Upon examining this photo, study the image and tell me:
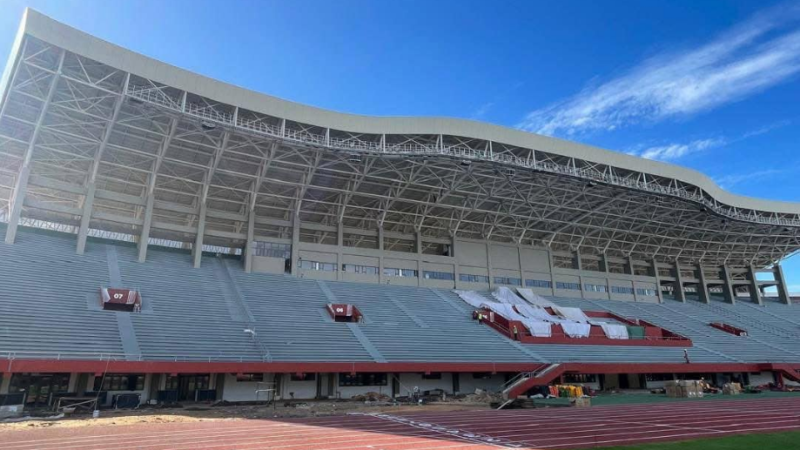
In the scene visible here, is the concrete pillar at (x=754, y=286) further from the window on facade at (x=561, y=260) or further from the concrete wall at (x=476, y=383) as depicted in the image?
the concrete wall at (x=476, y=383)

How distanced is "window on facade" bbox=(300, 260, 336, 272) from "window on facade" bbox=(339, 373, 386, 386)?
1304 centimetres

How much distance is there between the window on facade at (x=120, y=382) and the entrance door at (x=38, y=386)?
4.68ft

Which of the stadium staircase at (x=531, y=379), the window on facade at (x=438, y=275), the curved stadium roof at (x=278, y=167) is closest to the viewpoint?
the stadium staircase at (x=531, y=379)

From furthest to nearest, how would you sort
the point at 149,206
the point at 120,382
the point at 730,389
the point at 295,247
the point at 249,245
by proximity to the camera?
the point at 295,247 < the point at 249,245 < the point at 149,206 < the point at 730,389 < the point at 120,382

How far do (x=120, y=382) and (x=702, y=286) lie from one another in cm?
6848

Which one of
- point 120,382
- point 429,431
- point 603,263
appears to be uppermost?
point 603,263

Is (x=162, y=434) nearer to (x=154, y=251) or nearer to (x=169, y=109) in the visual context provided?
(x=169, y=109)

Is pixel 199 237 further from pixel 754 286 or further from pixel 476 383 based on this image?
pixel 754 286

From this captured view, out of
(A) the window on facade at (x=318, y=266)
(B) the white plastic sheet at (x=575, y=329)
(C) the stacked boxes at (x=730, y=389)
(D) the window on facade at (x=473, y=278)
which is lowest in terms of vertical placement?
(C) the stacked boxes at (x=730, y=389)

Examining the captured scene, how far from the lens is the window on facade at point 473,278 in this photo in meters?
48.5

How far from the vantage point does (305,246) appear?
137ft

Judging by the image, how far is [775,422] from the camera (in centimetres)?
1717

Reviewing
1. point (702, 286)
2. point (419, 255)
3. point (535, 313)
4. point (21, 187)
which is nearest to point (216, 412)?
point (21, 187)

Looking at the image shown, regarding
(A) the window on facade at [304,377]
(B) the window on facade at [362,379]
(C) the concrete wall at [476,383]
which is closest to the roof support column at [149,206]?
(A) the window on facade at [304,377]
